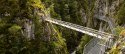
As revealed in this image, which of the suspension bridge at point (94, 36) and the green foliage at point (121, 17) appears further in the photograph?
the green foliage at point (121, 17)

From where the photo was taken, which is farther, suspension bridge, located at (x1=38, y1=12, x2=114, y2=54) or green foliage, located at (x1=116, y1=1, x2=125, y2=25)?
green foliage, located at (x1=116, y1=1, x2=125, y2=25)

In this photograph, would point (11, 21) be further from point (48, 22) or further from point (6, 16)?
point (48, 22)

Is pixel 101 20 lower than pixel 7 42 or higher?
lower

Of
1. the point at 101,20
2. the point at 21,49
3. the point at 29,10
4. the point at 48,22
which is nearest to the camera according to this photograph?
the point at 21,49

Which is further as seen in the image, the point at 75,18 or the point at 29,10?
the point at 75,18

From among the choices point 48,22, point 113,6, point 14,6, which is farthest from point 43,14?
point 113,6

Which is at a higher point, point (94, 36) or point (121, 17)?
point (121, 17)

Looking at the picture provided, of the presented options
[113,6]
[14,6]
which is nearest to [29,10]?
[14,6]

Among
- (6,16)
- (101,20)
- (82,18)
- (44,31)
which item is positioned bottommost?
A: (82,18)

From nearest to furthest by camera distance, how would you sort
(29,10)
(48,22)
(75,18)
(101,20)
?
(29,10) < (48,22) < (101,20) < (75,18)

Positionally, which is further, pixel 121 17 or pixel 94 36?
pixel 121 17
